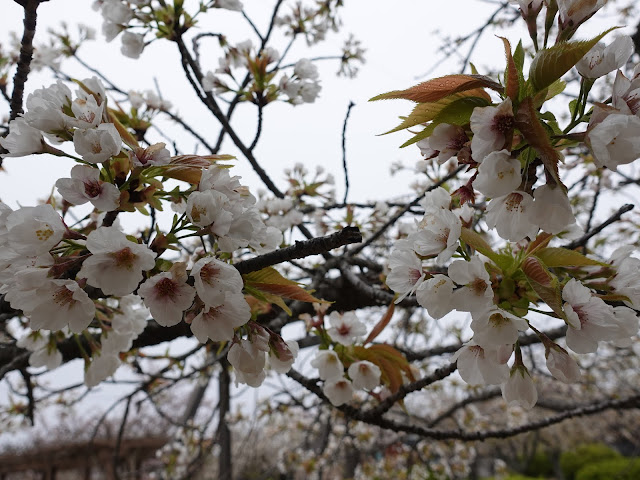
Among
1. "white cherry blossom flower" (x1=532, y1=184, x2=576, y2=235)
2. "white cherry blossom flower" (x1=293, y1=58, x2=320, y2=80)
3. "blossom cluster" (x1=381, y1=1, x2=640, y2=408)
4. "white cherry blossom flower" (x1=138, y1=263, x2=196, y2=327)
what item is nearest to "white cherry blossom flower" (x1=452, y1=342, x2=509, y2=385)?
"blossom cluster" (x1=381, y1=1, x2=640, y2=408)

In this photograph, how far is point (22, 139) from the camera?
66 cm

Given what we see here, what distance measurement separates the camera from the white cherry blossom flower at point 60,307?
1.81 feet

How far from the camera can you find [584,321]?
567 mm

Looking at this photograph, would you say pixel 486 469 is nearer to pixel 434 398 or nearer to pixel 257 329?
pixel 434 398

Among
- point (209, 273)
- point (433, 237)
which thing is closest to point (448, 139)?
Answer: point (433, 237)

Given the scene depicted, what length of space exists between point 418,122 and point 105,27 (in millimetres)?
1527

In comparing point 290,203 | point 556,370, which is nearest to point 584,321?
point 556,370

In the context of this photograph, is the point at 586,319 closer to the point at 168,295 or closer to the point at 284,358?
the point at 284,358

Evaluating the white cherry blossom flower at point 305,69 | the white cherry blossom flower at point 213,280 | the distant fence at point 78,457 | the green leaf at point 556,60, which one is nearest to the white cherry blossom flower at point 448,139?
the green leaf at point 556,60

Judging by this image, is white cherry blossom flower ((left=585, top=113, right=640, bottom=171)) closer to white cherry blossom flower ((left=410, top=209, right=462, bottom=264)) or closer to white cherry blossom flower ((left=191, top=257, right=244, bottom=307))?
white cherry blossom flower ((left=410, top=209, right=462, bottom=264))

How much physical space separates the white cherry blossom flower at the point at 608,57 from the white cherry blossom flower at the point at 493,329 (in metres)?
0.33

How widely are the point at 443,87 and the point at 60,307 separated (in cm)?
59

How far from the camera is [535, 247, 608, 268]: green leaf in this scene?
2.02 feet

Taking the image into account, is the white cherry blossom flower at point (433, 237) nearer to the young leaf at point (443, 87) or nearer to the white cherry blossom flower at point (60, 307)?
the young leaf at point (443, 87)
